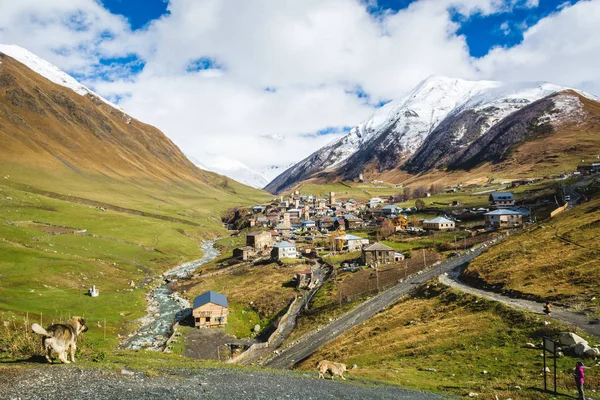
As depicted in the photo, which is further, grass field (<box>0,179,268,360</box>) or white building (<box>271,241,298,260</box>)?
white building (<box>271,241,298,260</box>)

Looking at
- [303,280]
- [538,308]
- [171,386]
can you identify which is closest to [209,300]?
[303,280]

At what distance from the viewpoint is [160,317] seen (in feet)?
241

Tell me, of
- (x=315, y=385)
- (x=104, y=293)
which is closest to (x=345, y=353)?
(x=315, y=385)

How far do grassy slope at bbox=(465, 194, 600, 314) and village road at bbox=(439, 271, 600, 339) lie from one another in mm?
2008

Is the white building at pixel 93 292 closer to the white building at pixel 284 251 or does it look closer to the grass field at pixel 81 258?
the grass field at pixel 81 258

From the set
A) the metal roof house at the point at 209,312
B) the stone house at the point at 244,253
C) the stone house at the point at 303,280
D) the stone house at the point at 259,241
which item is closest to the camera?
the metal roof house at the point at 209,312

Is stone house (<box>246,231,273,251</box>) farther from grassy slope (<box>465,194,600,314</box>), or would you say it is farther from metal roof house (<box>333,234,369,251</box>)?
grassy slope (<box>465,194,600,314</box>)

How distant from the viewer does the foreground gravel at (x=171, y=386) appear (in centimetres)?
1387

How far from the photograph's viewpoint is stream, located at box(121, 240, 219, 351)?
58.6 meters

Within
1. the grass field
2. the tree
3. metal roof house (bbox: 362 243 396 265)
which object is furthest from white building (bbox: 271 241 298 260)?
the grass field

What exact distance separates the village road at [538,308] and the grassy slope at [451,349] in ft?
7.14

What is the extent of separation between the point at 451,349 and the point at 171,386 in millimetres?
29883

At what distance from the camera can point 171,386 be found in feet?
54.7

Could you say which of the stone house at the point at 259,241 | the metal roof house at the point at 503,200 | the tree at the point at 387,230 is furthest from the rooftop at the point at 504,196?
the stone house at the point at 259,241
